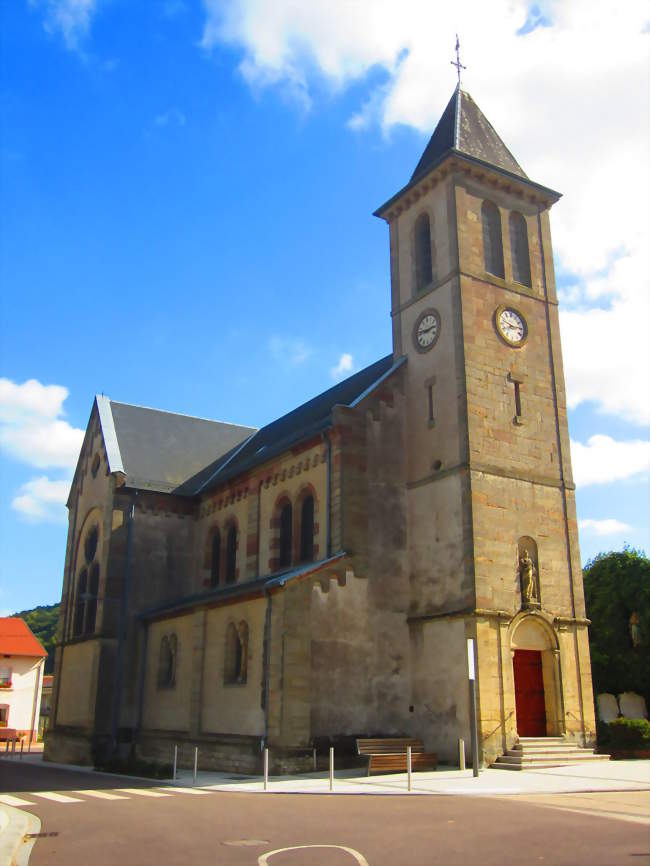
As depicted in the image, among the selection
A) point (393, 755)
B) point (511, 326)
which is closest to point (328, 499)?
point (393, 755)

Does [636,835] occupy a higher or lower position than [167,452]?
lower

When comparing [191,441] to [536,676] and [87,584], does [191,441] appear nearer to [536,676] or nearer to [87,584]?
[87,584]

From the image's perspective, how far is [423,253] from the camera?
1209 inches

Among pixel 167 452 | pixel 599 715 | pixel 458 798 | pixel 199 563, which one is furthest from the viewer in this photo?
pixel 599 715

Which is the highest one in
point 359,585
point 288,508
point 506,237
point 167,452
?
point 506,237

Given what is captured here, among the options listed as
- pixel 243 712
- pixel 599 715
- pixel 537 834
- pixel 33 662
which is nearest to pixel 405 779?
pixel 243 712

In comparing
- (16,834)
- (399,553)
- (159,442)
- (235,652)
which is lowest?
(16,834)

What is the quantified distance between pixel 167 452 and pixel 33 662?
101 feet

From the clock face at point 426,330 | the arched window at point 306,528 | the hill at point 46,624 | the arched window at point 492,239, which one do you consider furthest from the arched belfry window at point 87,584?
the hill at point 46,624

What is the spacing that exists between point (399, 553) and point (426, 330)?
26.2 ft

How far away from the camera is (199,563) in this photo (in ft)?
115

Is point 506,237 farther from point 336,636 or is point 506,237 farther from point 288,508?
point 336,636

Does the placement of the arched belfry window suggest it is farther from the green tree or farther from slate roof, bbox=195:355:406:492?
the green tree

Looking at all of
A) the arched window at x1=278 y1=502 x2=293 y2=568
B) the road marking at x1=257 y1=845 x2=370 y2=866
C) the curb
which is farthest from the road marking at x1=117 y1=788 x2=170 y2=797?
the arched window at x1=278 y1=502 x2=293 y2=568
